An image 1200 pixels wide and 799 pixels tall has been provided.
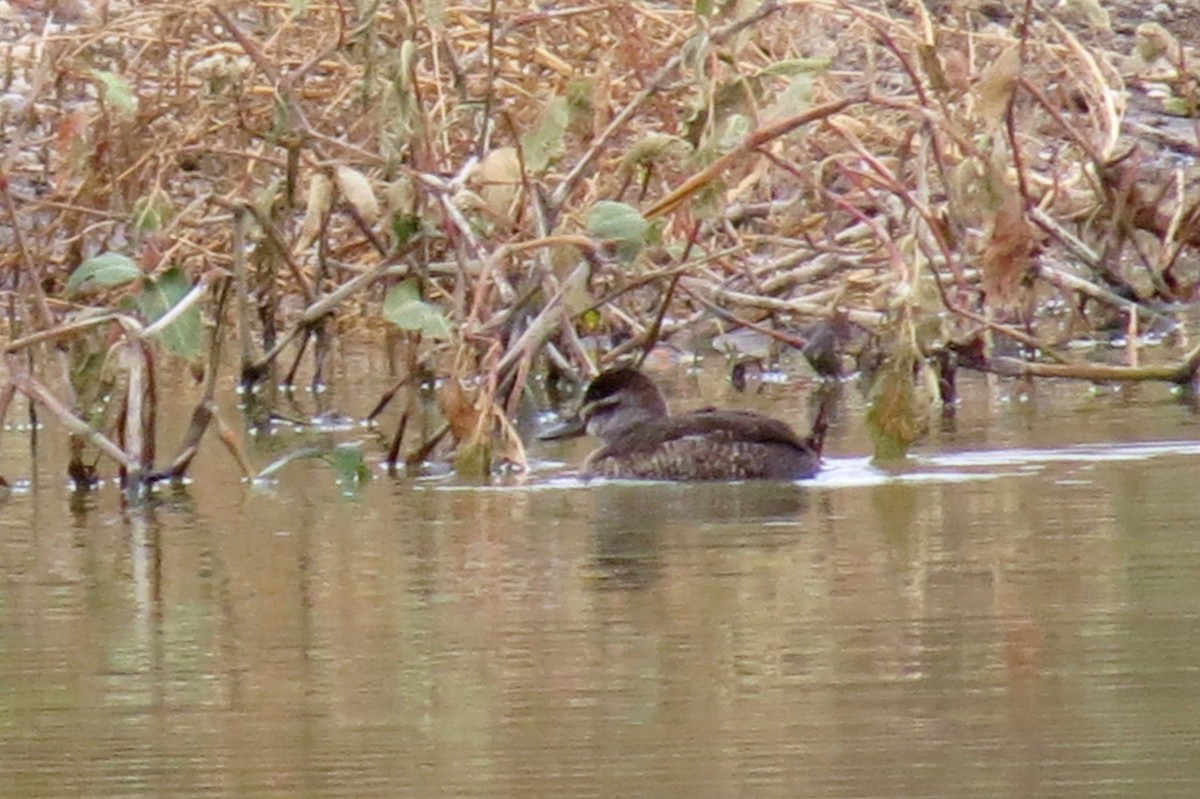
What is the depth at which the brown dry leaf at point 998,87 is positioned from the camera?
8.04m

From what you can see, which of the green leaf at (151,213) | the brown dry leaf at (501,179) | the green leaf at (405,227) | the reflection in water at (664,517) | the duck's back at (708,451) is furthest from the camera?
the green leaf at (405,227)

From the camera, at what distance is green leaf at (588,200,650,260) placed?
8148 millimetres

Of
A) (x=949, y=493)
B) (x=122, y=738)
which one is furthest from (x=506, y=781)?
(x=949, y=493)

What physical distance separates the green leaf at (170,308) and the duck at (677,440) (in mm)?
1281

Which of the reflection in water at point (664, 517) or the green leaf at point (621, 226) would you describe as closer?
the reflection in water at point (664, 517)

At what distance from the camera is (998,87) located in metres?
8.07

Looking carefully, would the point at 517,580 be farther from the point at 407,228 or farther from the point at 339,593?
the point at 407,228

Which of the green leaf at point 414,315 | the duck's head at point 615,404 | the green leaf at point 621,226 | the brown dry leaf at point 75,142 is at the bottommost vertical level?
the duck's head at point 615,404

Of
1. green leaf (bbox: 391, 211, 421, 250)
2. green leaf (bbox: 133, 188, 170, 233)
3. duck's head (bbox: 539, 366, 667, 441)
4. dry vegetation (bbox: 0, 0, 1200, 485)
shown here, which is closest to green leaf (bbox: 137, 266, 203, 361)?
dry vegetation (bbox: 0, 0, 1200, 485)

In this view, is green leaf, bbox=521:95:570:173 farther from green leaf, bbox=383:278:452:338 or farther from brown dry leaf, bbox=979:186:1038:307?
brown dry leaf, bbox=979:186:1038:307

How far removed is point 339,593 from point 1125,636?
1.67m

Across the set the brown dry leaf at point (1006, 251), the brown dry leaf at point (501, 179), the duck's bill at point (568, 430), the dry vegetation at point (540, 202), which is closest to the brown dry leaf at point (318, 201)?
the dry vegetation at point (540, 202)

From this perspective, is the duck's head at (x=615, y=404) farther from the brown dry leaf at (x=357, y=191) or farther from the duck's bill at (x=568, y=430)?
the brown dry leaf at (x=357, y=191)

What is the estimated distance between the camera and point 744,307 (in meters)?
11.1
